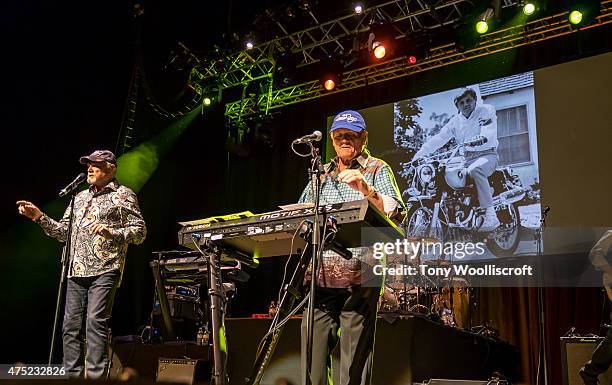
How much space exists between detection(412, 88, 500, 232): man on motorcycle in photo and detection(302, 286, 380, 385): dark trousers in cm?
494

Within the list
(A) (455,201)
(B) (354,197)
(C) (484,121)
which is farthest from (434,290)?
(B) (354,197)

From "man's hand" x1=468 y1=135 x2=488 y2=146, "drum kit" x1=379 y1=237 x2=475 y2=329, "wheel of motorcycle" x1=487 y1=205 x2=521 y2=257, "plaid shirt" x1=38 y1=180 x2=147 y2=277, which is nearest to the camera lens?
"plaid shirt" x1=38 y1=180 x2=147 y2=277

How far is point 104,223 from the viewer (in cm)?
462

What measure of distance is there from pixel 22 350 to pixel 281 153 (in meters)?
4.93

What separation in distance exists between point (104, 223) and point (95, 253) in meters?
0.25

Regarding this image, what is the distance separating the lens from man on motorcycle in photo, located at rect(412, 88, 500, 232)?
751 centimetres

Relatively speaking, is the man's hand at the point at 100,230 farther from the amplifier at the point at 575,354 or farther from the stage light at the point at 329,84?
the stage light at the point at 329,84

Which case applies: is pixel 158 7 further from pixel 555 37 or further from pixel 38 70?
pixel 555 37

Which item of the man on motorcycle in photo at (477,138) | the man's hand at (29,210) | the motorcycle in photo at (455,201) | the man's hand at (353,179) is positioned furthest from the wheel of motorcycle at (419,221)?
the man's hand at (353,179)

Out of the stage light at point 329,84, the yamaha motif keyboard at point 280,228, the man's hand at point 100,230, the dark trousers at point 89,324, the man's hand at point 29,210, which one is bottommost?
the dark trousers at point 89,324

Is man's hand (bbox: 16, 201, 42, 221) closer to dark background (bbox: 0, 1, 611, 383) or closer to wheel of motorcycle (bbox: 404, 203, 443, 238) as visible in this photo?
dark background (bbox: 0, 1, 611, 383)

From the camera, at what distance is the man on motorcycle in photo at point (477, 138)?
296 inches

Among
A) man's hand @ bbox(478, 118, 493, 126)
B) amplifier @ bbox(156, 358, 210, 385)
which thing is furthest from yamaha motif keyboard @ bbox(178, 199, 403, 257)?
man's hand @ bbox(478, 118, 493, 126)

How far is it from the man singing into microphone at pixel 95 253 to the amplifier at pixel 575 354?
3.91 metres
